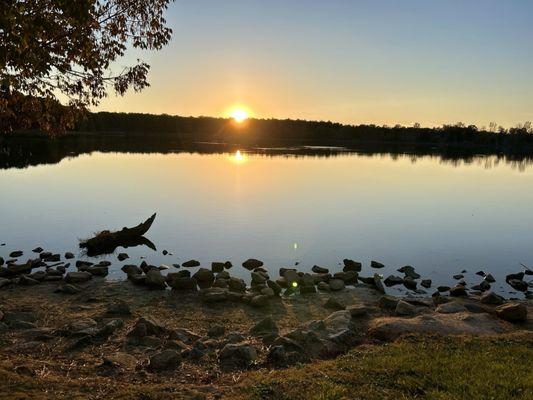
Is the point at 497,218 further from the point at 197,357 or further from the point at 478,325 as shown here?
the point at 197,357

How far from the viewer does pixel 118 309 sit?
1345 centimetres

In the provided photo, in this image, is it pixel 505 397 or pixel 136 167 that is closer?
pixel 505 397

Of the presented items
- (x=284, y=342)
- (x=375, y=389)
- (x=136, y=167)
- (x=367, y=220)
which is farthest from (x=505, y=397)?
(x=136, y=167)

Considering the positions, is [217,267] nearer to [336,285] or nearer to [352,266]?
[336,285]

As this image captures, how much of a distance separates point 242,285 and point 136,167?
2050 inches

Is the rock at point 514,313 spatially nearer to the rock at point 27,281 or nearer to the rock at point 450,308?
the rock at point 450,308

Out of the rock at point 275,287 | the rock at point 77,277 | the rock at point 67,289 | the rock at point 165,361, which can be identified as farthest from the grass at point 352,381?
the rock at point 77,277

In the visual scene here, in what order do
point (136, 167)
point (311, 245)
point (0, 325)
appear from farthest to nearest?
point (136, 167), point (311, 245), point (0, 325)

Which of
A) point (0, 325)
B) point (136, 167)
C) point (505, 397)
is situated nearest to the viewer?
point (505, 397)

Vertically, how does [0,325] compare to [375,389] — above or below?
below

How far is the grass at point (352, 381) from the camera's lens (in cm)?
737

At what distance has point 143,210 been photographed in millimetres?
33844

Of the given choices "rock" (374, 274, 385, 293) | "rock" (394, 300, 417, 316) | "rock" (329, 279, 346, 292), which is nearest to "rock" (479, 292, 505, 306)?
"rock" (374, 274, 385, 293)

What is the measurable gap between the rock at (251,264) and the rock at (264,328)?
7.76 meters
